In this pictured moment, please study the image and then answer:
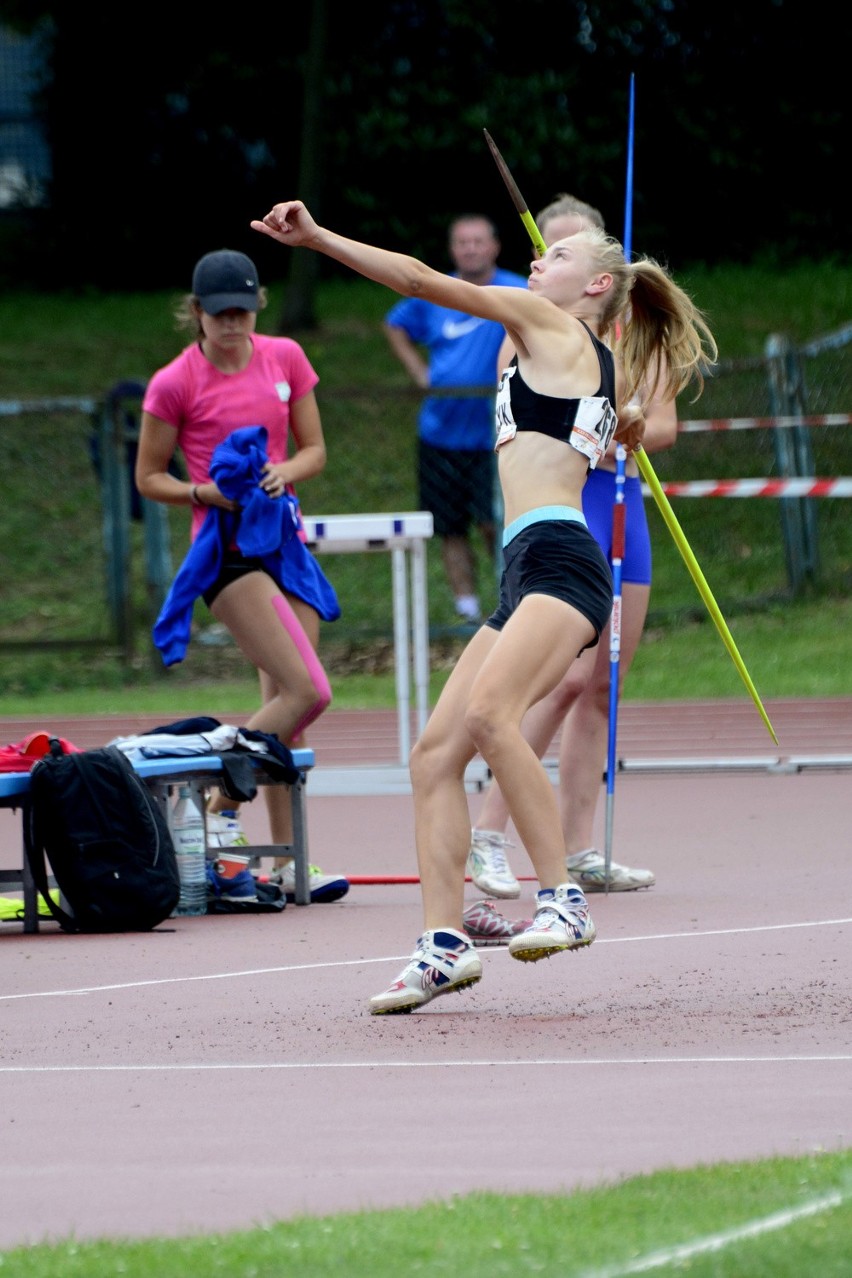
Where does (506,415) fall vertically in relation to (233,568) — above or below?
above

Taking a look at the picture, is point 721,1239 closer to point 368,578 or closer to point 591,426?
point 591,426

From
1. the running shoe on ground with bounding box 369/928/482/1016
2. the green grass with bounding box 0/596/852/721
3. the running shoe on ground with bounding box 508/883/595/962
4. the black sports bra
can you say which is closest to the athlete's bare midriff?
the black sports bra

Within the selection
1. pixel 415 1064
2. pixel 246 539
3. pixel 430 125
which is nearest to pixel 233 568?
pixel 246 539

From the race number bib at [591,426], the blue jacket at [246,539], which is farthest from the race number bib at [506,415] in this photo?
the blue jacket at [246,539]

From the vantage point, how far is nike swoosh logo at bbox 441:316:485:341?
14617 mm

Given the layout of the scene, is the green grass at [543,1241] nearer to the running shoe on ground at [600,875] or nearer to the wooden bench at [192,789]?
the wooden bench at [192,789]

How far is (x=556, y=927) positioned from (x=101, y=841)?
213 centimetres

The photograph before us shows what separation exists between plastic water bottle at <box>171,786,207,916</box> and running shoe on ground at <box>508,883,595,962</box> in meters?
2.25

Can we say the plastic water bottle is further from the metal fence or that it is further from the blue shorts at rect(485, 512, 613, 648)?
the metal fence

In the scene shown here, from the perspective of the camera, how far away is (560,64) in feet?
94.9

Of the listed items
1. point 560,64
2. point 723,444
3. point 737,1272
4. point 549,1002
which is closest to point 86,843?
point 549,1002

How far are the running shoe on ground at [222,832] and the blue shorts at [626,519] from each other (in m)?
1.61

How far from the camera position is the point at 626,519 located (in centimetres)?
782

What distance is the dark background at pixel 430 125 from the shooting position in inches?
1104
